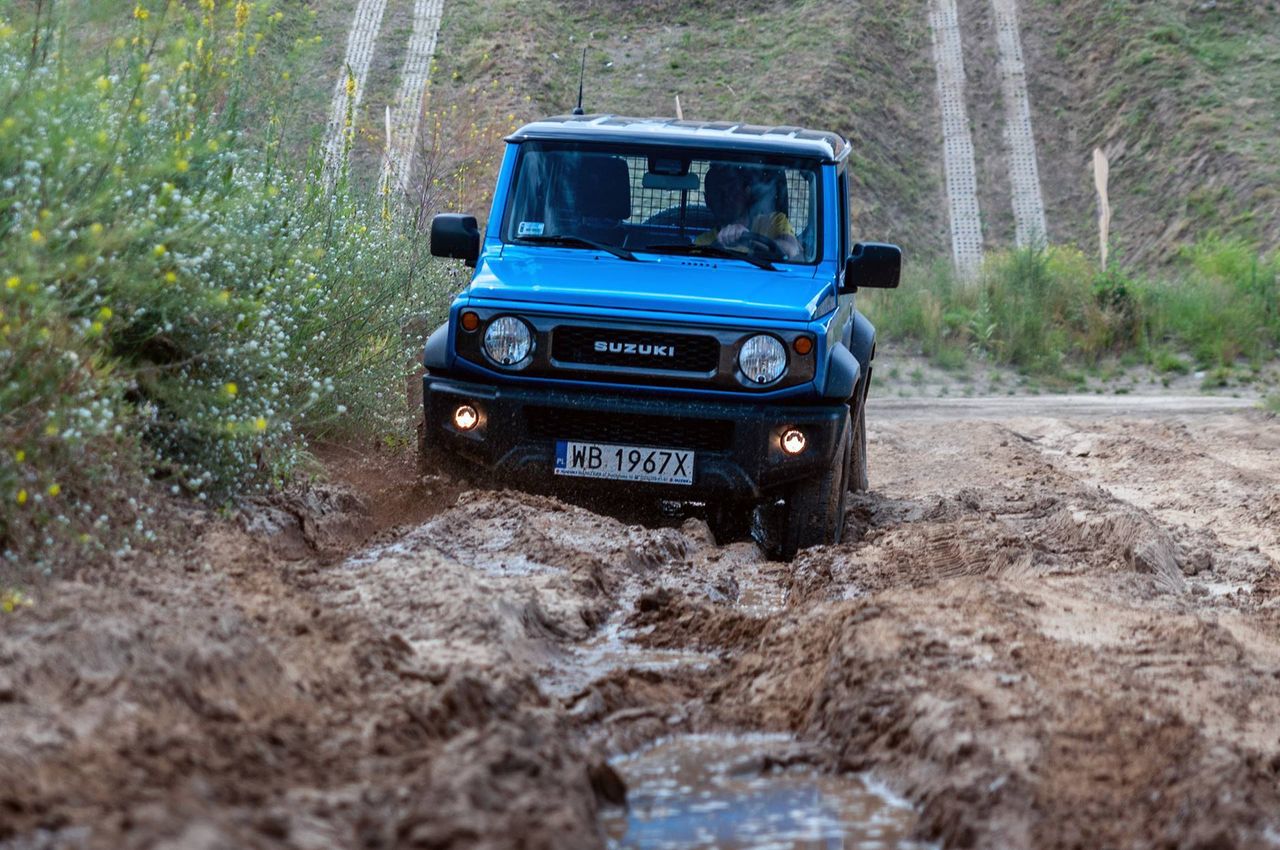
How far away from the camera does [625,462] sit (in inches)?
289

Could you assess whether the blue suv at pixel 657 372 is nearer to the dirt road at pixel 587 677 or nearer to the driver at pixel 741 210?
the driver at pixel 741 210

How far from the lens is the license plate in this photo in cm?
730

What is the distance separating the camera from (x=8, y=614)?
430 centimetres

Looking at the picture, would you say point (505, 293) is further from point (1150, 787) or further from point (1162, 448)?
point (1162, 448)

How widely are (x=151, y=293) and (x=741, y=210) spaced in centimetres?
318

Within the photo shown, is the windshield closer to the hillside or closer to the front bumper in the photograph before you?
the front bumper

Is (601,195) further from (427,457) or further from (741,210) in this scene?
(427,457)

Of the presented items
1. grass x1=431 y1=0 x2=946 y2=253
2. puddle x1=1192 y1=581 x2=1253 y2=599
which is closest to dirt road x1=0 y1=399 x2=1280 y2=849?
puddle x1=1192 y1=581 x2=1253 y2=599

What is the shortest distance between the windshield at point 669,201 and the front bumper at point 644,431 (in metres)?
1.00

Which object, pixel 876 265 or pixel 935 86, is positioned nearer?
pixel 876 265

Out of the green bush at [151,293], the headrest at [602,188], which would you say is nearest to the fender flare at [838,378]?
the headrest at [602,188]

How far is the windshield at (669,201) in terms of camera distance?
7984mm

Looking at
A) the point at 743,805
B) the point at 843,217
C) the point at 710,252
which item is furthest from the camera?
the point at 843,217

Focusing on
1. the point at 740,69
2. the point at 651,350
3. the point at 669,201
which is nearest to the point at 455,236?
the point at 669,201
